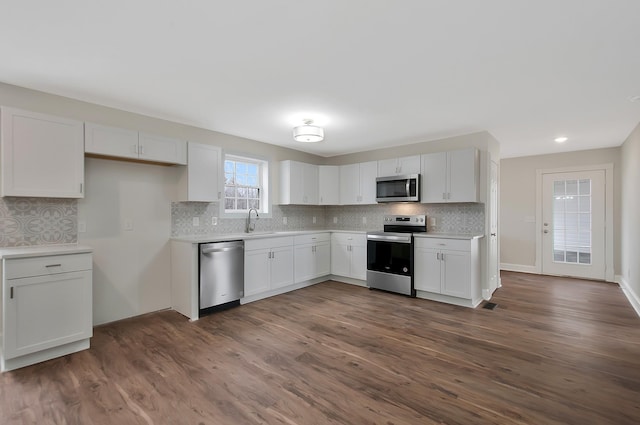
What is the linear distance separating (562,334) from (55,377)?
459cm

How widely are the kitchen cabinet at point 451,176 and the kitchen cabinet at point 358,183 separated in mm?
898

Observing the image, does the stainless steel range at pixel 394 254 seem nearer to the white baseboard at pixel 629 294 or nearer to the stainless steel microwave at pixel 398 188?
the stainless steel microwave at pixel 398 188

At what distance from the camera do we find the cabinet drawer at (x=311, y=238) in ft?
16.2

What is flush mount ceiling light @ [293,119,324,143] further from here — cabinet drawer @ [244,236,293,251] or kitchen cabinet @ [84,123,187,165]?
cabinet drawer @ [244,236,293,251]

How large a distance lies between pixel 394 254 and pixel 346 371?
255cm

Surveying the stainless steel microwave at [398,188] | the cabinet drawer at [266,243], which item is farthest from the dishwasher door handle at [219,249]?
the stainless steel microwave at [398,188]

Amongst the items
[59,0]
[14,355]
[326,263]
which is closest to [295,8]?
[59,0]

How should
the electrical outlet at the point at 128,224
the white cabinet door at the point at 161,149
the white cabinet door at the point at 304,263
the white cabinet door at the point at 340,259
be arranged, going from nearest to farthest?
the white cabinet door at the point at 161,149 → the electrical outlet at the point at 128,224 → the white cabinet door at the point at 304,263 → the white cabinet door at the point at 340,259

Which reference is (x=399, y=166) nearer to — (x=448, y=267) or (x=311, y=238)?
(x=448, y=267)

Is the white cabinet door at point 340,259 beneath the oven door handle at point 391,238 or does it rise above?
beneath

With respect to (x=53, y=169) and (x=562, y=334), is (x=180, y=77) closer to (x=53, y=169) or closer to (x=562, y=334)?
(x=53, y=169)

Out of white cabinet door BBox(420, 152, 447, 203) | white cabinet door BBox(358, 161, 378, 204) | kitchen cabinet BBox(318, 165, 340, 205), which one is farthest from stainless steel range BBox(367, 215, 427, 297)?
kitchen cabinet BBox(318, 165, 340, 205)

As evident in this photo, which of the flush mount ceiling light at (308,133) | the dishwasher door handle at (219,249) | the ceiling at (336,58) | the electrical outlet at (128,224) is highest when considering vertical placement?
the ceiling at (336,58)

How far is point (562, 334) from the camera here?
3182 millimetres
